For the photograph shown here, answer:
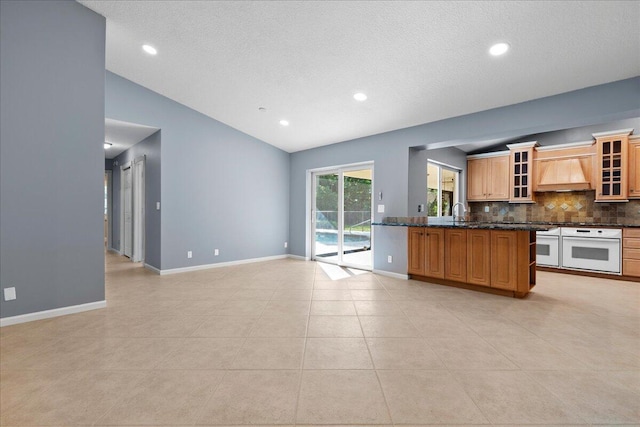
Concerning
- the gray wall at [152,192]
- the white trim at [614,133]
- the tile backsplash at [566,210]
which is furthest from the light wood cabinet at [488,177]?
the gray wall at [152,192]

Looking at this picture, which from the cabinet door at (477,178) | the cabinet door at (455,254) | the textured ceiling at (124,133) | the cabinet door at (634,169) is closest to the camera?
the cabinet door at (455,254)

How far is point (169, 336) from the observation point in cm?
247

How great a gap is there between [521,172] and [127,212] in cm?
892

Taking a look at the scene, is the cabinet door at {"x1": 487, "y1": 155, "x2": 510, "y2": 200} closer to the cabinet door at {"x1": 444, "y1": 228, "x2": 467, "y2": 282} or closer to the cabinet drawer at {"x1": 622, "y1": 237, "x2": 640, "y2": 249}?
the cabinet drawer at {"x1": 622, "y1": 237, "x2": 640, "y2": 249}

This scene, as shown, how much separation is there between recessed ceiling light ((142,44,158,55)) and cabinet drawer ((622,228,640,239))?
754 cm

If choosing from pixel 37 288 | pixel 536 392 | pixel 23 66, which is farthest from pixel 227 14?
pixel 536 392

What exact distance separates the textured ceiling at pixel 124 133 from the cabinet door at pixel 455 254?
17.0ft

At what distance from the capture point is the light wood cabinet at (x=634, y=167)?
4730mm

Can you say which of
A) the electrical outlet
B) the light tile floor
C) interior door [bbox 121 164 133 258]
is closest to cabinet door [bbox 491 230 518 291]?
the light tile floor

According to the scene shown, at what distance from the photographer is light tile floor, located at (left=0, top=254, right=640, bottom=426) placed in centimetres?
155

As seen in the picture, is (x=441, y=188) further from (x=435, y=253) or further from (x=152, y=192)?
(x=152, y=192)

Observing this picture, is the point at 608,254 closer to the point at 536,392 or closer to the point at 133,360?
the point at 536,392

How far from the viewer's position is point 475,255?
395 centimetres

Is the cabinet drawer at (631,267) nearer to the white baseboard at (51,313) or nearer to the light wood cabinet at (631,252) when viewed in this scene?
the light wood cabinet at (631,252)
